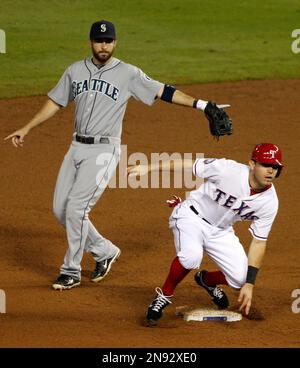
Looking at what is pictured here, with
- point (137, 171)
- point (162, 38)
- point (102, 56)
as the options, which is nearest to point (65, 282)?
point (137, 171)

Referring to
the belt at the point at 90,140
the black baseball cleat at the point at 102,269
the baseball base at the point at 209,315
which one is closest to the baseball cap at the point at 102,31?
the belt at the point at 90,140

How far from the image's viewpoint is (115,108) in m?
8.41

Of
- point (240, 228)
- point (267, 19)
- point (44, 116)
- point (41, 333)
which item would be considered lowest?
point (41, 333)

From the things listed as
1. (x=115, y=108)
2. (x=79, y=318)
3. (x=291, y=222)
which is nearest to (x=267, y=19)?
(x=291, y=222)

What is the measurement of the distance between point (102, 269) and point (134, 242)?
2.99ft

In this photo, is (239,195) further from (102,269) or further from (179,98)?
(102,269)

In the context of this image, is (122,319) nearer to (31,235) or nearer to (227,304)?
(227,304)

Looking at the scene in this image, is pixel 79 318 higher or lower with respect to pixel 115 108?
lower

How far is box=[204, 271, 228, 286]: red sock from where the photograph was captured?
7863 mm

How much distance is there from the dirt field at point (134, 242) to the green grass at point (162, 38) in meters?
1.20

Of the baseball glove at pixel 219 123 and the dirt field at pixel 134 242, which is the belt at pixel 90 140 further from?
the dirt field at pixel 134 242

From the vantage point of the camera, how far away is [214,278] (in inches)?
311

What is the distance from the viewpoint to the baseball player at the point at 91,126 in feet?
27.3

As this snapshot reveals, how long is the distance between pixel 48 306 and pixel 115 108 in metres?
1.76
